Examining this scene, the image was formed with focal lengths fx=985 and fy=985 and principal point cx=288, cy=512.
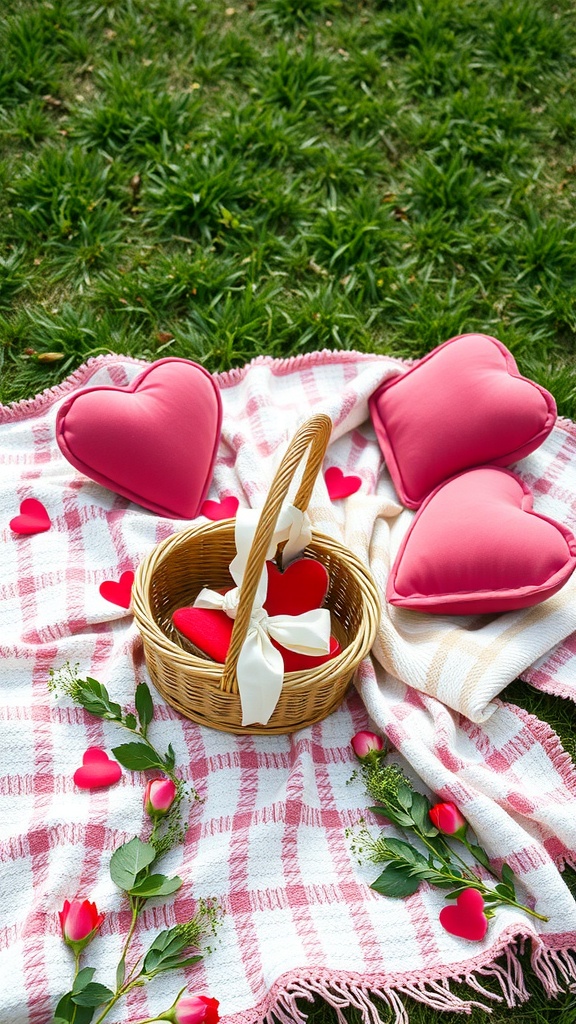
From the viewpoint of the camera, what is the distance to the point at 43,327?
2938 mm

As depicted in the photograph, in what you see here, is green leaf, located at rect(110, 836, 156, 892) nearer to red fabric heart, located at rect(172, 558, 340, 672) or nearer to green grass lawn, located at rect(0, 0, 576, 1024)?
red fabric heart, located at rect(172, 558, 340, 672)

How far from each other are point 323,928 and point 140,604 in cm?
73

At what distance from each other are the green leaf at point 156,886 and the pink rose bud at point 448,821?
529 millimetres

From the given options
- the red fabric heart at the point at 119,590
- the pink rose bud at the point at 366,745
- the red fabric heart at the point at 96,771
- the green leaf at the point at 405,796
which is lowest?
the red fabric heart at the point at 96,771

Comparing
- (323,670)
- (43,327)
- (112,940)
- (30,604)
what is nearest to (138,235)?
(43,327)

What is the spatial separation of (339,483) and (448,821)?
0.94 metres

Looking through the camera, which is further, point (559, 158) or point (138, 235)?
point (559, 158)

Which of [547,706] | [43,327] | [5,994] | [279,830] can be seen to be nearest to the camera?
[5,994]

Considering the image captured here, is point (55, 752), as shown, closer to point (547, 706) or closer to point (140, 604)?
point (140, 604)

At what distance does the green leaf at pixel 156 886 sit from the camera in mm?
1854

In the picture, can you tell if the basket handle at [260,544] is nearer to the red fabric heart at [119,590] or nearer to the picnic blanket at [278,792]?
the picnic blanket at [278,792]

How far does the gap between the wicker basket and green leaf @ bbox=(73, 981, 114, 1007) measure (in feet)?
1.83

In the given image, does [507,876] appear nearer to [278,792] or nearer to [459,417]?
[278,792]

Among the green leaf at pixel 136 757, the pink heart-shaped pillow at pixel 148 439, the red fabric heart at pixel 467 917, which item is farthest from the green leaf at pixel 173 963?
the pink heart-shaped pillow at pixel 148 439
